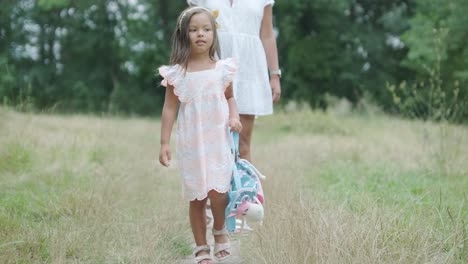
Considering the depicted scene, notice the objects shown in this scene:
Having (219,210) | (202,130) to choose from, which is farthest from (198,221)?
(202,130)

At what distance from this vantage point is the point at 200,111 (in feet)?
10.4

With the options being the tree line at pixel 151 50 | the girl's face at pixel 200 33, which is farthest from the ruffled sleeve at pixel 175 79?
the tree line at pixel 151 50

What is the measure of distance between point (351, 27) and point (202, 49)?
21557mm

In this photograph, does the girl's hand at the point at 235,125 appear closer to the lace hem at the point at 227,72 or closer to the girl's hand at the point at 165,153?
the lace hem at the point at 227,72

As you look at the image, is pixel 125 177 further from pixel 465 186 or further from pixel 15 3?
pixel 15 3

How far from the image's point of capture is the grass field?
111 inches

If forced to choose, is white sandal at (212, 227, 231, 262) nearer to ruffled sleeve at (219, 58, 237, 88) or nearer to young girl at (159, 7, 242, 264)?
young girl at (159, 7, 242, 264)

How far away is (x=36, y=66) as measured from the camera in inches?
899

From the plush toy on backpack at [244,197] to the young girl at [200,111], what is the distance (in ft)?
0.17

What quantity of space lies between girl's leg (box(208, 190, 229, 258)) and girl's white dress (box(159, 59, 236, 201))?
0.08m

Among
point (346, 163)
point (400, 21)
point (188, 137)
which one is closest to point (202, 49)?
point (188, 137)

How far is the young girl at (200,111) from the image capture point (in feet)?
10.4

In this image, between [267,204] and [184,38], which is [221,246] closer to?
[267,204]

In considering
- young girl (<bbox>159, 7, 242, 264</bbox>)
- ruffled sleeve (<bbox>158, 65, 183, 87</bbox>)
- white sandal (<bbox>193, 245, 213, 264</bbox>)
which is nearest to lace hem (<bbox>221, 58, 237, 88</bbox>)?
young girl (<bbox>159, 7, 242, 264</bbox>)
